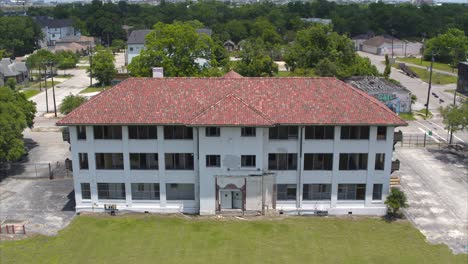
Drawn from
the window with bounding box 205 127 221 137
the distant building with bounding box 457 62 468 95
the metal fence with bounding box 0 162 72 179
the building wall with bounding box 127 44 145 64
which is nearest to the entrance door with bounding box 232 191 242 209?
the window with bounding box 205 127 221 137

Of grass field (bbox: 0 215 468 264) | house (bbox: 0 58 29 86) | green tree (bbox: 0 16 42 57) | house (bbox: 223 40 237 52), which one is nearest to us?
grass field (bbox: 0 215 468 264)

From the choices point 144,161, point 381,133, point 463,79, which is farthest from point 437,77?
point 144,161

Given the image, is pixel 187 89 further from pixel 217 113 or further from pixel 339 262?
pixel 339 262

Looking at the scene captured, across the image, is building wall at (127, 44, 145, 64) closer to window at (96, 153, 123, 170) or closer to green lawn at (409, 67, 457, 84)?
green lawn at (409, 67, 457, 84)

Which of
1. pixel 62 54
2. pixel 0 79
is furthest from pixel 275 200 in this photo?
pixel 62 54

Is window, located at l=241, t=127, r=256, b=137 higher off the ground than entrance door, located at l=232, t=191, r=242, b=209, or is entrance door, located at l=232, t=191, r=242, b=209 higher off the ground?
window, located at l=241, t=127, r=256, b=137

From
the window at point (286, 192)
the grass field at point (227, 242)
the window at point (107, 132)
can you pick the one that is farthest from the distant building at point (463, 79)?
the window at point (107, 132)

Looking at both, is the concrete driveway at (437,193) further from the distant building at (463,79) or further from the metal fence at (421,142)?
the distant building at (463,79)
